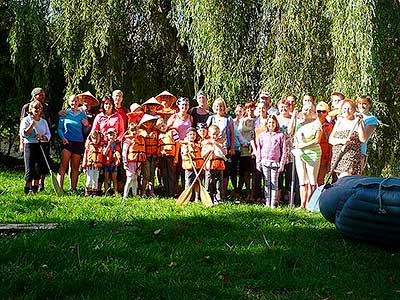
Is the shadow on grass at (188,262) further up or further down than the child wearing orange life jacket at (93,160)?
further down

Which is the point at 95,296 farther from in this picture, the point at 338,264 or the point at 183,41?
the point at 183,41

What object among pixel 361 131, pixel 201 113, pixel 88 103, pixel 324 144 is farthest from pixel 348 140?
pixel 88 103

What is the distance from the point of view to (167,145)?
8062mm

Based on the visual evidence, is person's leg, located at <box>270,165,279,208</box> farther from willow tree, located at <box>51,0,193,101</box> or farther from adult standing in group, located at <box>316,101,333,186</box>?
willow tree, located at <box>51,0,193,101</box>

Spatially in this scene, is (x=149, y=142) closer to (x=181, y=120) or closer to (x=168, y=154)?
(x=168, y=154)

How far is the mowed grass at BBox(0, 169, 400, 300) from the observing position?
12.3 feet

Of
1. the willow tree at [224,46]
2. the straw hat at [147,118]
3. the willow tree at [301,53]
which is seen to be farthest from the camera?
the willow tree at [224,46]

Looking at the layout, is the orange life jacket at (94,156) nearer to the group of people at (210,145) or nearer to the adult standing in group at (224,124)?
the group of people at (210,145)

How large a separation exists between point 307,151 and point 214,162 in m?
1.22

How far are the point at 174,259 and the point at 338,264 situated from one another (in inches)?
50.4

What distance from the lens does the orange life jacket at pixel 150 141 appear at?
26.2ft

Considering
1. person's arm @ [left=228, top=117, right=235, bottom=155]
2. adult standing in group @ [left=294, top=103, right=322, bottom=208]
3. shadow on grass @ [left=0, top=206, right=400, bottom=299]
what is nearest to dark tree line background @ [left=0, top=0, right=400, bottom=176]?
adult standing in group @ [left=294, top=103, right=322, bottom=208]

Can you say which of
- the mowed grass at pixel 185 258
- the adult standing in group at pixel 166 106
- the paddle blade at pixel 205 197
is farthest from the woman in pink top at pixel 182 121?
the mowed grass at pixel 185 258

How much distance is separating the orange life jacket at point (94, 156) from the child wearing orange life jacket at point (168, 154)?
0.83m
